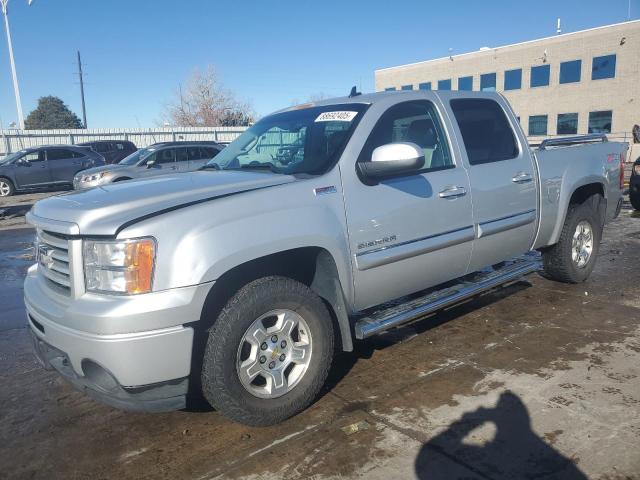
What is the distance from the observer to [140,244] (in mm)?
2664

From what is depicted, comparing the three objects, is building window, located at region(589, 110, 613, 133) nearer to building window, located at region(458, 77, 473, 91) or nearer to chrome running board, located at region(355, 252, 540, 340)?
building window, located at region(458, 77, 473, 91)

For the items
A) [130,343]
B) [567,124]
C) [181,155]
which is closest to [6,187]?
[181,155]

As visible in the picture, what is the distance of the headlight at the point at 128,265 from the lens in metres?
2.65

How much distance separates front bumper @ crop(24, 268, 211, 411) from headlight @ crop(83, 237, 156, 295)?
5cm

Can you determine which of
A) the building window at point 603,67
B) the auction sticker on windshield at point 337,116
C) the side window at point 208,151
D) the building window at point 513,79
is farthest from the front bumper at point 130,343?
the building window at point 513,79

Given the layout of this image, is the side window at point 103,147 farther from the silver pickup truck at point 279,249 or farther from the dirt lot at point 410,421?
the silver pickup truck at point 279,249

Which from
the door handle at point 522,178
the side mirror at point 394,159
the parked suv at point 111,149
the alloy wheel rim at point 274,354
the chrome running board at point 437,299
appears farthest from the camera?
the parked suv at point 111,149

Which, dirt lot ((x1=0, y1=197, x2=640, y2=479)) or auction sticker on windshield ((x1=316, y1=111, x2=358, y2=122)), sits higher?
auction sticker on windshield ((x1=316, y1=111, x2=358, y2=122))

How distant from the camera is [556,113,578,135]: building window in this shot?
118 feet

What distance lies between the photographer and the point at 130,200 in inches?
116

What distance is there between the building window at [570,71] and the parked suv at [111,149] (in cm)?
2862

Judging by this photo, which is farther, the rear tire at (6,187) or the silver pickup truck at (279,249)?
the rear tire at (6,187)

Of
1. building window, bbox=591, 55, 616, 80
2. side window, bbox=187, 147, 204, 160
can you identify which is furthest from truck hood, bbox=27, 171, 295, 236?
building window, bbox=591, 55, 616, 80

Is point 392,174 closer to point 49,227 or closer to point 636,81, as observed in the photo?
point 49,227
